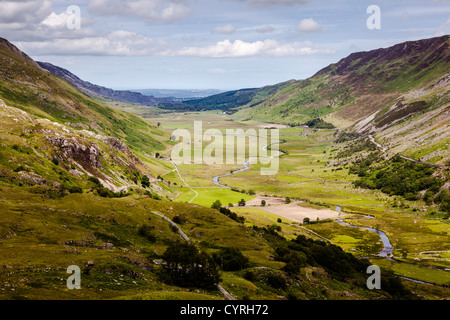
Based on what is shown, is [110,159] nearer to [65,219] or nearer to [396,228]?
[65,219]

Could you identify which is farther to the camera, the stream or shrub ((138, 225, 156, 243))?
the stream

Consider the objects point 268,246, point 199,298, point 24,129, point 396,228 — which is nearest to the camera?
point 199,298

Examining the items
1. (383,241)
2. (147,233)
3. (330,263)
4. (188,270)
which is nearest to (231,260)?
(188,270)

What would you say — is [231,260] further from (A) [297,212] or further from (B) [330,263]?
(A) [297,212]

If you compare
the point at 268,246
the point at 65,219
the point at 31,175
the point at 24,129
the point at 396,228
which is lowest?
the point at 396,228

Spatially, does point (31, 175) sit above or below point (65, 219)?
above

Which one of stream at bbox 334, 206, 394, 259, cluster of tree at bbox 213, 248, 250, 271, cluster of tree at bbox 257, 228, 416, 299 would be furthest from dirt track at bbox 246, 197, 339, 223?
cluster of tree at bbox 213, 248, 250, 271

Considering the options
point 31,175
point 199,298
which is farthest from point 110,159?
point 199,298

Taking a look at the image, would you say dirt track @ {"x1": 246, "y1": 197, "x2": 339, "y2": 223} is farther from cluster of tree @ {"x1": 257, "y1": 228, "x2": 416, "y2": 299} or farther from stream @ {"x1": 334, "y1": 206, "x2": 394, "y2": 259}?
cluster of tree @ {"x1": 257, "y1": 228, "x2": 416, "y2": 299}

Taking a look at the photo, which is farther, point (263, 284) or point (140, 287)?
point (263, 284)
